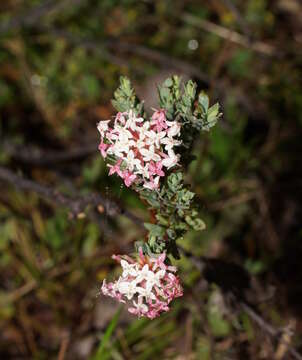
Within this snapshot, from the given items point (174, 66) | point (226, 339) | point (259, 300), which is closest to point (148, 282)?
point (259, 300)

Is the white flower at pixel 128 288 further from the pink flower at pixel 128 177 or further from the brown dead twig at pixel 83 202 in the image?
the brown dead twig at pixel 83 202

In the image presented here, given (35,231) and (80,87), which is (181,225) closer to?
(35,231)

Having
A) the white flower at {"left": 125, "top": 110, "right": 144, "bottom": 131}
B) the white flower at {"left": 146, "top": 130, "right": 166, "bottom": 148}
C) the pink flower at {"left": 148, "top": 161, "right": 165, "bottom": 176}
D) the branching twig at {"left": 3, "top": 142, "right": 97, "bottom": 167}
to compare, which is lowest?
the pink flower at {"left": 148, "top": 161, "right": 165, "bottom": 176}

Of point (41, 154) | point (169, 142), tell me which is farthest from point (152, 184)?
point (41, 154)

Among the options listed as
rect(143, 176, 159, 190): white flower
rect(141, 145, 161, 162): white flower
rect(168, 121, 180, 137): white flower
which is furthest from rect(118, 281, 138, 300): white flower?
rect(168, 121, 180, 137): white flower

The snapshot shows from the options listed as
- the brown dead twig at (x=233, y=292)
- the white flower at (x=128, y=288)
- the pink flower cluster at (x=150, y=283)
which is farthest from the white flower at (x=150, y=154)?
the brown dead twig at (x=233, y=292)

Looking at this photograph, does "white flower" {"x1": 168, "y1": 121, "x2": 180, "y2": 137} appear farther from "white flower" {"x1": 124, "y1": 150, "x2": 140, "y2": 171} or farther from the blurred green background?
the blurred green background
